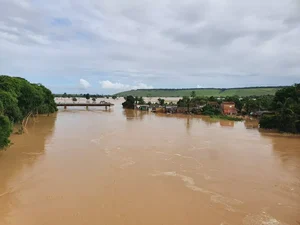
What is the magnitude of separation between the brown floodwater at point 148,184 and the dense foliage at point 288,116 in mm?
8556

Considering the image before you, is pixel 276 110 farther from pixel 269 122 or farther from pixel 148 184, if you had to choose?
pixel 148 184

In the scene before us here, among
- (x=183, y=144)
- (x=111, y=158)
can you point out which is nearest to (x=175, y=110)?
(x=183, y=144)

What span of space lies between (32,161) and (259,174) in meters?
14.2

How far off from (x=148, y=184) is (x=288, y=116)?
2441cm

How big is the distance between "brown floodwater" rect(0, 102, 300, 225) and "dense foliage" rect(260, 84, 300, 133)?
8.56m

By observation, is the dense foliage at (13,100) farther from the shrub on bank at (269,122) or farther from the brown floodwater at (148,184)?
the shrub on bank at (269,122)

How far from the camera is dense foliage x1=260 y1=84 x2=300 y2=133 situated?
107 ft

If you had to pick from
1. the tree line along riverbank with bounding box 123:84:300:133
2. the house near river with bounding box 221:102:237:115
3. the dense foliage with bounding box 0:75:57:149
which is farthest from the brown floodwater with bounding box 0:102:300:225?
the house near river with bounding box 221:102:237:115

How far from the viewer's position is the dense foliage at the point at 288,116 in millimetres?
32750

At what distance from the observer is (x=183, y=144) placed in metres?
25.9

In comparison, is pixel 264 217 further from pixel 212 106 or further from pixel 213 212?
pixel 212 106

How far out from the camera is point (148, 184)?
14.6m

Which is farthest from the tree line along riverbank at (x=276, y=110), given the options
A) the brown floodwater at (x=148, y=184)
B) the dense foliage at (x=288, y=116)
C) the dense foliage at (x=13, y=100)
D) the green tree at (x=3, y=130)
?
the green tree at (x=3, y=130)

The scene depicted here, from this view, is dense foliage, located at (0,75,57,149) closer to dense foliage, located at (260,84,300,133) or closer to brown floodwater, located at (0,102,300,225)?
brown floodwater, located at (0,102,300,225)
